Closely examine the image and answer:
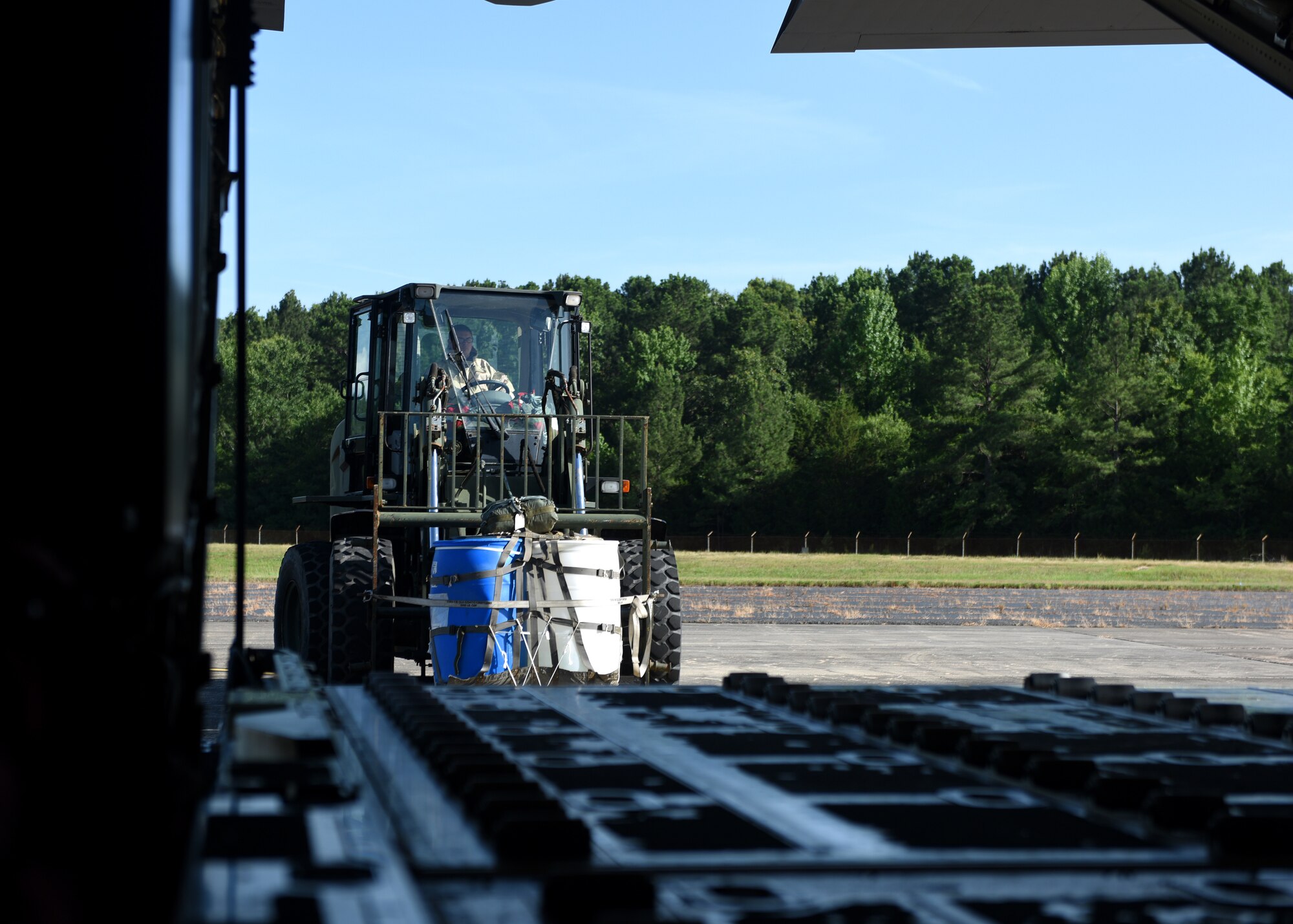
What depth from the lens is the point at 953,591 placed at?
40312mm

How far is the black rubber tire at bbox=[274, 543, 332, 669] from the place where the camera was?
10422 millimetres

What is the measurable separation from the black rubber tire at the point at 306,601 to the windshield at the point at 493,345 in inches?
62.5

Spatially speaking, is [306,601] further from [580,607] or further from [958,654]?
[958,654]

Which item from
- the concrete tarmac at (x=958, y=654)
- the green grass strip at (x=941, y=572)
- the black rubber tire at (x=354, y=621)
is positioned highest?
the black rubber tire at (x=354, y=621)

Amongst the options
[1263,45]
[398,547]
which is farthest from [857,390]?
[1263,45]

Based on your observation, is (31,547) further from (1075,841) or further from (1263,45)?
(1263,45)

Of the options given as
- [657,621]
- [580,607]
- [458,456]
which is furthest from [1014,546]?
[580,607]

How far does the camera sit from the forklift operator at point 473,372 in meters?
11.7

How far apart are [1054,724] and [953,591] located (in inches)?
1496

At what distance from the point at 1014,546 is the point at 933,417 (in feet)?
63.2

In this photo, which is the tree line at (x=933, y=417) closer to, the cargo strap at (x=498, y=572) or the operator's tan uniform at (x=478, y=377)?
the operator's tan uniform at (x=478, y=377)

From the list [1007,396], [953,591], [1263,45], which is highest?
[1007,396]

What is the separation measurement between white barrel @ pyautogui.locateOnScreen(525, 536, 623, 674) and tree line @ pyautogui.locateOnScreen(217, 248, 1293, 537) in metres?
76.1

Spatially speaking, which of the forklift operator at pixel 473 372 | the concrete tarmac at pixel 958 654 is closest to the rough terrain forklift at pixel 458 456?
the forklift operator at pixel 473 372
